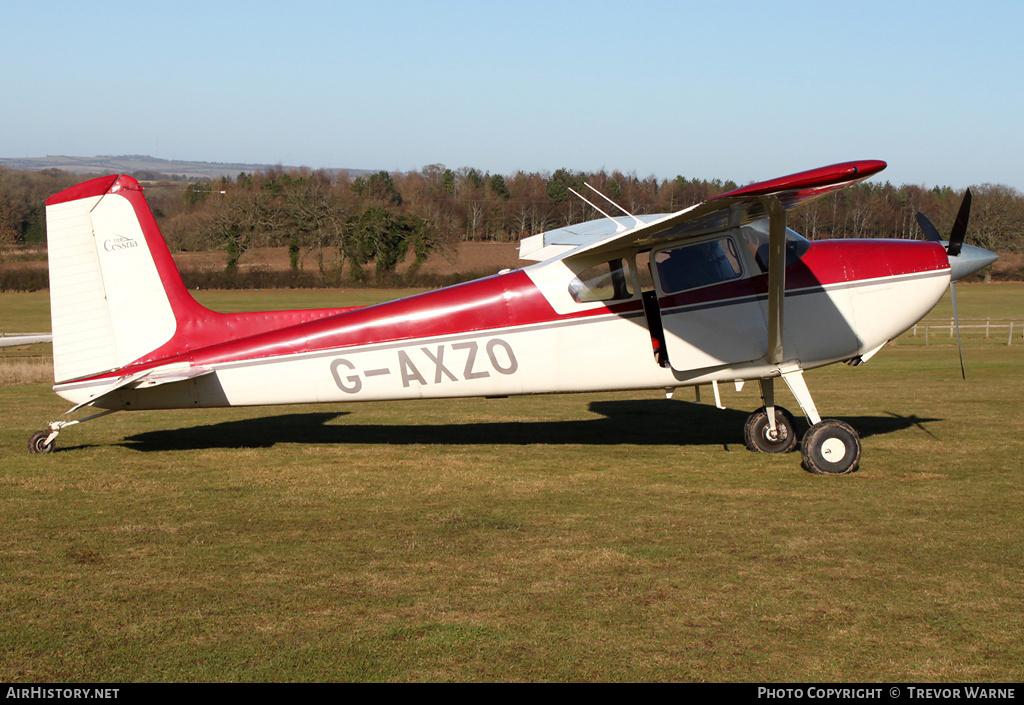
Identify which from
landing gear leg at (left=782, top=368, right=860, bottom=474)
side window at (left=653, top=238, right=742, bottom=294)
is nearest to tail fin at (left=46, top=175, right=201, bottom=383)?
side window at (left=653, top=238, right=742, bottom=294)

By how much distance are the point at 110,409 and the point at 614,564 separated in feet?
19.0

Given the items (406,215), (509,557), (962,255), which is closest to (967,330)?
(962,255)

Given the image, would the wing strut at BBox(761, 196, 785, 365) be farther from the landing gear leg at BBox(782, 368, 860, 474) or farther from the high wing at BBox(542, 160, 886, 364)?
the landing gear leg at BBox(782, 368, 860, 474)

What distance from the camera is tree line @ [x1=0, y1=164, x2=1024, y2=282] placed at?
64562mm

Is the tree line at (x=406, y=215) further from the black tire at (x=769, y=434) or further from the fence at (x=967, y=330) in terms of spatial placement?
the black tire at (x=769, y=434)

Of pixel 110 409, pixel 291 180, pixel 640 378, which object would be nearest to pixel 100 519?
pixel 110 409

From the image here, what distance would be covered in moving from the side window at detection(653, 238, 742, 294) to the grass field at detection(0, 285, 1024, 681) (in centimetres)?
182

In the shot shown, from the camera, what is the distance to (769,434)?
10180mm

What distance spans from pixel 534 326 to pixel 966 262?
4.42 m

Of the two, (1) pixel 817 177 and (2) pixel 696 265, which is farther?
(2) pixel 696 265

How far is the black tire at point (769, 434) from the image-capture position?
10.2 m

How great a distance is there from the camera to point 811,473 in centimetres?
890

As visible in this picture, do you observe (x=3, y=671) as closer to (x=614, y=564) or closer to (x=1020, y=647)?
(x=614, y=564)

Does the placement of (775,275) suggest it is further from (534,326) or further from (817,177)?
(534,326)
